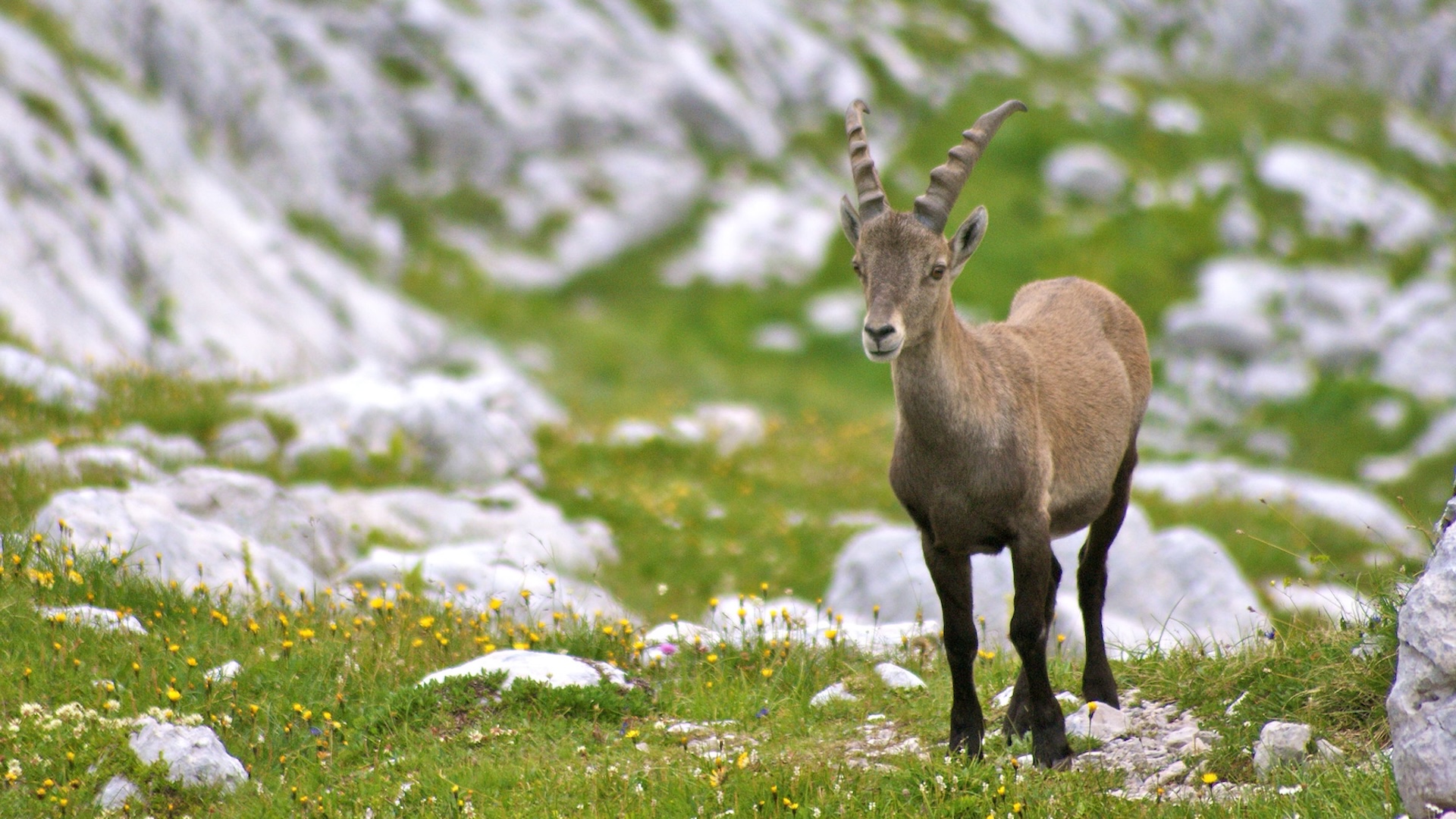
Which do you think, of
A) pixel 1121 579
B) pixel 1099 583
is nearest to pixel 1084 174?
pixel 1121 579

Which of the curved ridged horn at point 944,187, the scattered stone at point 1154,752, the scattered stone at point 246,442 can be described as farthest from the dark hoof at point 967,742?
the scattered stone at point 246,442

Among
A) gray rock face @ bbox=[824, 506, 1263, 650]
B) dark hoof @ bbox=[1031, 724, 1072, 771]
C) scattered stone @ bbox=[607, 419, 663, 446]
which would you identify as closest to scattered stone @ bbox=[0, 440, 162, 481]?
gray rock face @ bbox=[824, 506, 1263, 650]

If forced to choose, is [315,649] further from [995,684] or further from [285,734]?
[995,684]

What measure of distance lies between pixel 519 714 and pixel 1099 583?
4.02 meters

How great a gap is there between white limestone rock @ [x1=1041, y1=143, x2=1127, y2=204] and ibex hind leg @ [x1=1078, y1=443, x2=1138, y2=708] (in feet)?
118

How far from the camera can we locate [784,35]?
4781 centimetres

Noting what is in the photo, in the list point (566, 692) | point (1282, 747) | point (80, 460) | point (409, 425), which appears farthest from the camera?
point (409, 425)

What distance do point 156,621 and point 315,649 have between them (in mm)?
1325

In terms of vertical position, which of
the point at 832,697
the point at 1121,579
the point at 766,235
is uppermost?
the point at 766,235

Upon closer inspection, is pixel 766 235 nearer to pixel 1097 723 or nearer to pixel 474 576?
pixel 474 576

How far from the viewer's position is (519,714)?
7996 millimetres

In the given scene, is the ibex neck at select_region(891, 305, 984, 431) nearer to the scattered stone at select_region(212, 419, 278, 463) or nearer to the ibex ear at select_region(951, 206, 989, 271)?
the ibex ear at select_region(951, 206, 989, 271)

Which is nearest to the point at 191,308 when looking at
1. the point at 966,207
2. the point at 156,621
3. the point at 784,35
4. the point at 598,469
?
the point at 598,469

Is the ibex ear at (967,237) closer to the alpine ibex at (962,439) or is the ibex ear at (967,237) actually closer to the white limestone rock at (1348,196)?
the alpine ibex at (962,439)
